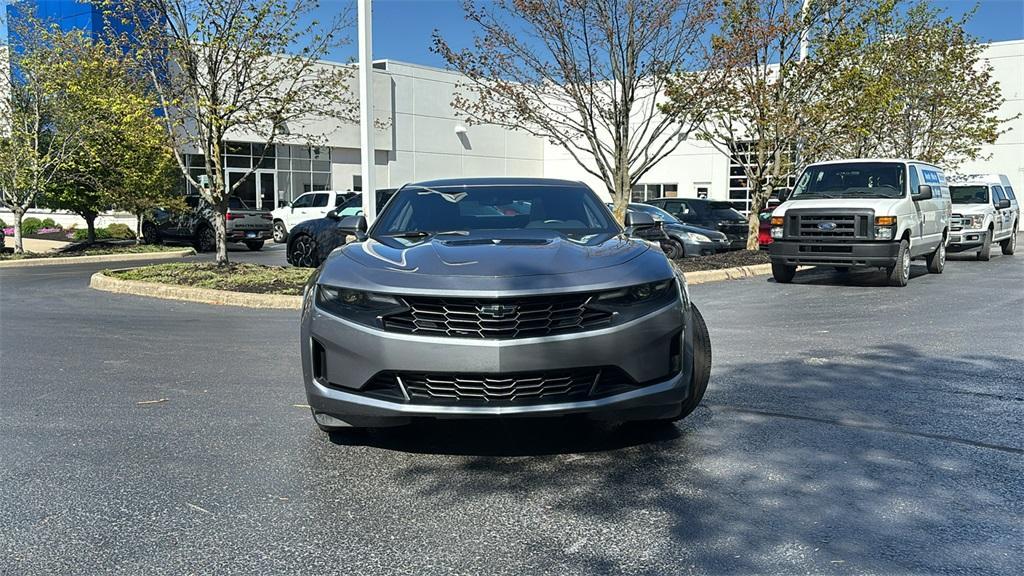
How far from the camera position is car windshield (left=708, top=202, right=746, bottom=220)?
24.7 metres

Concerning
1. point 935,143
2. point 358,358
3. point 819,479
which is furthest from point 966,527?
point 935,143

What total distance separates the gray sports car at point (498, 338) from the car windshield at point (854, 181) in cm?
1059

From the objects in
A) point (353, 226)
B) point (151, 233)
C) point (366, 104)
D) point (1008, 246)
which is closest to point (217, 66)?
point (366, 104)

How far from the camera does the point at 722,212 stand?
2492 centimetres

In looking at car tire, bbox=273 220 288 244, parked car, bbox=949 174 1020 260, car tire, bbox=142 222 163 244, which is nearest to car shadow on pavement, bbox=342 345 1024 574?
parked car, bbox=949 174 1020 260

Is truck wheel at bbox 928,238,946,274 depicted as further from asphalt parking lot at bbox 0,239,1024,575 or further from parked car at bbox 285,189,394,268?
parked car at bbox 285,189,394,268

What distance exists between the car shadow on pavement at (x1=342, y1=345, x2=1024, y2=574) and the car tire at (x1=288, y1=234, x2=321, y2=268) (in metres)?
11.8

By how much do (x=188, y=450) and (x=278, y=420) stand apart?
71 cm

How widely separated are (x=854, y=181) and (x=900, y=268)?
1663 millimetres

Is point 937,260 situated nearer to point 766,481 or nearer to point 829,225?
point 829,225

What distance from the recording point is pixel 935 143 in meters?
27.5

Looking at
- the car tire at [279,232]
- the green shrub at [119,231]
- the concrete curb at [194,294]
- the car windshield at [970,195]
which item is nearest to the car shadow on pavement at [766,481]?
the concrete curb at [194,294]

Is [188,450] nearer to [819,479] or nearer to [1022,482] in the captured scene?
[819,479]

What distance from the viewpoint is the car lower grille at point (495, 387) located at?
13.7ft
